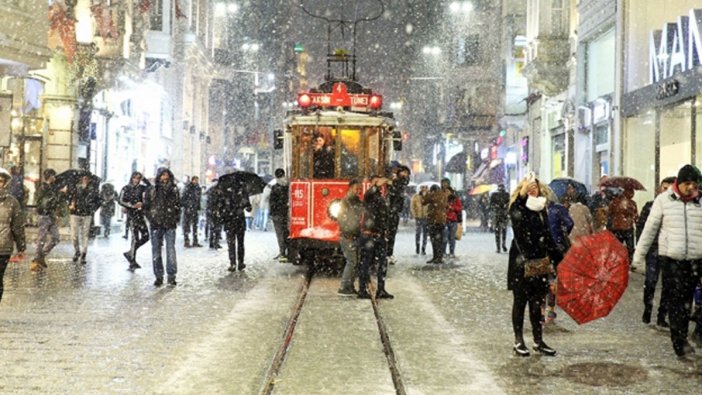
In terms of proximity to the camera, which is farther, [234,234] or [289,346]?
[234,234]

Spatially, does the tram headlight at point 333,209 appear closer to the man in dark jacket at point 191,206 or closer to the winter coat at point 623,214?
the winter coat at point 623,214

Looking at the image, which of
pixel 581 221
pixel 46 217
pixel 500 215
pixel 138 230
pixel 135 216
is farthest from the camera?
pixel 500 215

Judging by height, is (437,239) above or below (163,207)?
below

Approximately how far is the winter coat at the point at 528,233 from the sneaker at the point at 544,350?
2.15 feet

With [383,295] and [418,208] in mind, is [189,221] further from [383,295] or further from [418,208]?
[383,295]

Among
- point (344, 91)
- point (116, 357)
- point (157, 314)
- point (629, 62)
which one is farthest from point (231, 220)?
point (629, 62)

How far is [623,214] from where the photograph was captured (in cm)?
1894

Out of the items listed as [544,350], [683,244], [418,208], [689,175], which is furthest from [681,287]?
[418,208]

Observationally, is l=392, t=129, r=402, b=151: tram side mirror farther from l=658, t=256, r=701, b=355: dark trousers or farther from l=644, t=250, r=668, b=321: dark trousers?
l=658, t=256, r=701, b=355: dark trousers

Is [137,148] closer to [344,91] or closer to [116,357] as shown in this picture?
[344,91]

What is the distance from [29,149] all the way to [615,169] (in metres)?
16.9

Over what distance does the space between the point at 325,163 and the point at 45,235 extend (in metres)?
5.40

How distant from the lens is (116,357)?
933cm

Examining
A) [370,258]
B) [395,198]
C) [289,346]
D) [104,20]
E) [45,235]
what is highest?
[104,20]
